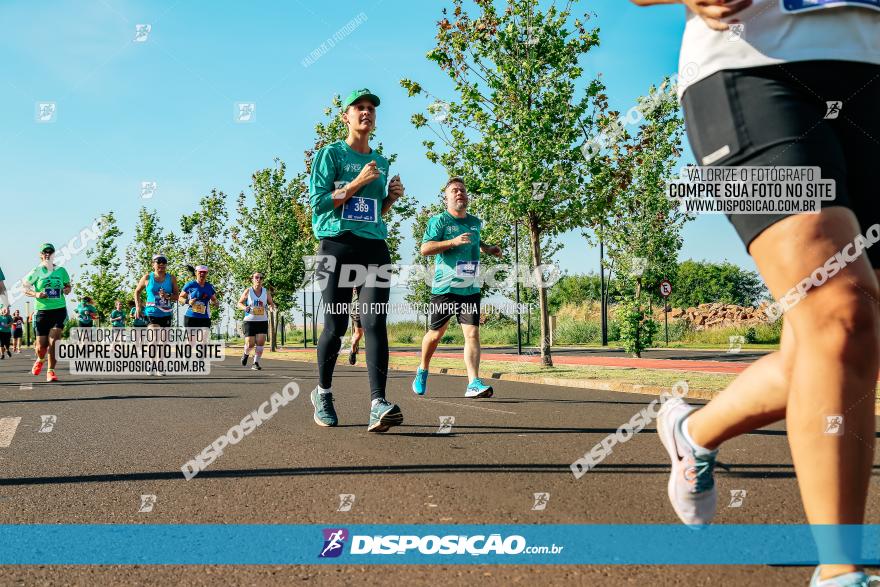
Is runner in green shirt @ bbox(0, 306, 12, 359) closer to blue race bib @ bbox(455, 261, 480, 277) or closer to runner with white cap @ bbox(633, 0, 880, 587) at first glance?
blue race bib @ bbox(455, 261, 480, 277)

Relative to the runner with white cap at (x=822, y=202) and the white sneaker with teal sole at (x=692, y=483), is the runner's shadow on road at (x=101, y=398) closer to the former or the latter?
the white sneaker with teal sole at (x=692, y=483)

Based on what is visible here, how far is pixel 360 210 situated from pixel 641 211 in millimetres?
18078

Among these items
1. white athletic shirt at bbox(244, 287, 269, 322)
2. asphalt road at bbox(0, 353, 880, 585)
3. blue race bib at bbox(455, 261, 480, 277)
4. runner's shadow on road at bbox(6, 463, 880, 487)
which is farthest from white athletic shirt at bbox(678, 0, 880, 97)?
white athletic shirt at bbox(244, 287, 269, 322)

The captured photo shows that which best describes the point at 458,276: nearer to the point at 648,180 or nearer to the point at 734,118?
the point at 734,118

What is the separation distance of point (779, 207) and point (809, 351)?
0.36 metres

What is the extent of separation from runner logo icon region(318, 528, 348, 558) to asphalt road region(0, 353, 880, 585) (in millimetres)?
127

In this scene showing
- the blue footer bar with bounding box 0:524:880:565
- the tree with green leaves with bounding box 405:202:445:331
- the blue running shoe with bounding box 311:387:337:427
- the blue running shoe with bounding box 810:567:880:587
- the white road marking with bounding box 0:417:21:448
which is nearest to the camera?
the blue running shoe with bounding box 810:567:880:587

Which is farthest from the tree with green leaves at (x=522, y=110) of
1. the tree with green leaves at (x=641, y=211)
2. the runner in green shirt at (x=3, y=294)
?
the runner in green shirt at (x=3, y=294)

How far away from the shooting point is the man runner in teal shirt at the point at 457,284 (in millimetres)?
8781

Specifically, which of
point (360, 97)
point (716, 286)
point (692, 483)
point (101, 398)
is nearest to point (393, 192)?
point (360, 97)

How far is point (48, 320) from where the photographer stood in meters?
12.6

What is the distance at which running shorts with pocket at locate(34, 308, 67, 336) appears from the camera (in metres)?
12.5

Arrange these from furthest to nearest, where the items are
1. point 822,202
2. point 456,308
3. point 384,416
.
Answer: point 456,308, point 384,416, point 822,202

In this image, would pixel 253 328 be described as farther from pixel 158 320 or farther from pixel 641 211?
pixel 641 211
